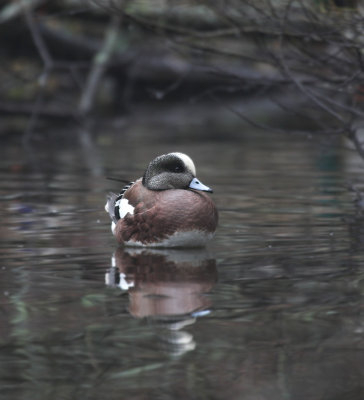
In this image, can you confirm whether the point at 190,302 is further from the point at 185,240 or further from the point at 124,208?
the point at 124,208

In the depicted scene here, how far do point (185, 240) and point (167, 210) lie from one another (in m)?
0.28

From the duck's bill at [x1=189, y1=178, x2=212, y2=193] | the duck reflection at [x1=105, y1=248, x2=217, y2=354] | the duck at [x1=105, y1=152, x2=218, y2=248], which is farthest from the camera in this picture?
the duck's bill at [x1=189, y1=178, x2=212, y2=193]

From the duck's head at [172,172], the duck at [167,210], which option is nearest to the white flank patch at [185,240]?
the duck at [167,210]

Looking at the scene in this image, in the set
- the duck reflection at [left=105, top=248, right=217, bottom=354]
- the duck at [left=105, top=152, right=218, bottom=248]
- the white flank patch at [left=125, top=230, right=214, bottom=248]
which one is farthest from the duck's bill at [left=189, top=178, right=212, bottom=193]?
the duck reflection at [left=105, top=248, right=217, bottom=354]

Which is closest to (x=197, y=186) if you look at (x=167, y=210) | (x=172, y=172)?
(x=172, y=172)

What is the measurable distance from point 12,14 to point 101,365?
18.7 m

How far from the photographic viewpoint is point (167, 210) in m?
7.32

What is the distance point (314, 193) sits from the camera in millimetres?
11109

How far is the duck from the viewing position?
289 inches

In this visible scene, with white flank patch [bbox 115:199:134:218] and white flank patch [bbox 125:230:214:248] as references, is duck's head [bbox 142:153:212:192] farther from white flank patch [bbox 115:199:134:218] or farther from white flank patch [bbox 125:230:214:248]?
white flank patch [bbox 125:230:214:248]

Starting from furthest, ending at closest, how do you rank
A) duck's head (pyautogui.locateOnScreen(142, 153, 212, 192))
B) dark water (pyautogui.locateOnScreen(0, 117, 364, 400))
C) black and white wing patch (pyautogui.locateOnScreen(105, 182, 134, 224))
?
black and white wing patch (pyautogui.locateOnScreen(105, 182, 134, 224)) → duck's head (pyautogui.locateOnScreen(142, 153, 212, 192)) → dark water (pyautogui.locateOnScreen(0, 117, 364, 400))

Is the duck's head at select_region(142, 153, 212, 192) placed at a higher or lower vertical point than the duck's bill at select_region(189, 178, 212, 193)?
higher

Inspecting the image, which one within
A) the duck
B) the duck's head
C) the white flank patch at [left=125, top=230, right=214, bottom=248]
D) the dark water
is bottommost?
the dark water

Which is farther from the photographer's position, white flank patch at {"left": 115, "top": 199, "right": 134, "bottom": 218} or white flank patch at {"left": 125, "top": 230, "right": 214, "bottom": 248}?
white flank patch at {"left": 115, "top": 199, "right": 134, "bottom": 218}
